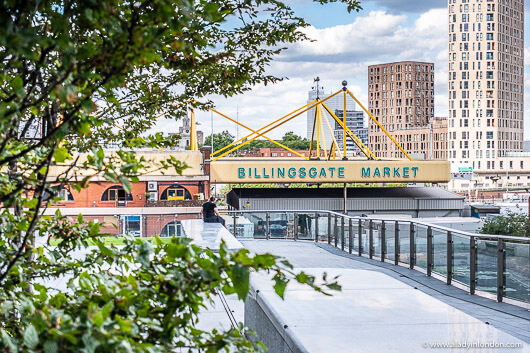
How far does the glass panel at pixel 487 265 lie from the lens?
8.15 m

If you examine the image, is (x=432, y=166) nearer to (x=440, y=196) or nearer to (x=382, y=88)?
(x=440, y=196)

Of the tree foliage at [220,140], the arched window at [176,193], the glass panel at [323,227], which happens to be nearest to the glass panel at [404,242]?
the glass panel at [323,227]

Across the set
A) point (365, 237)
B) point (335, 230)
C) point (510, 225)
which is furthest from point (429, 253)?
point (510, 225)

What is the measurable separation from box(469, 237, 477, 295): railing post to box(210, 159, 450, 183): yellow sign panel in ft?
93.1

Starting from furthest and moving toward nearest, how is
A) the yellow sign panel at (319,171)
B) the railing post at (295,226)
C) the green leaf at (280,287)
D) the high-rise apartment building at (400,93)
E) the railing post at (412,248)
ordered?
the high-rise apartment building at (400,93) → the yellow sign panel at (319,171) → the railing post at (295,226) → the railing post at (412,248) → the green leaf at (280,287)

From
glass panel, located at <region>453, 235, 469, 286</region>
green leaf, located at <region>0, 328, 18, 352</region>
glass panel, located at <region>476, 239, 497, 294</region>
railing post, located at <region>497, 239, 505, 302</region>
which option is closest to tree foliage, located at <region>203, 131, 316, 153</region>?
glass panel, located at <region>453, 235, 469, 286</region>

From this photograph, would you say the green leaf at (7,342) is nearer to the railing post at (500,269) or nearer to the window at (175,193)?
the railing post at (500,269)

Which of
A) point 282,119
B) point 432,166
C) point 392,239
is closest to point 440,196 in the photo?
point 432,166

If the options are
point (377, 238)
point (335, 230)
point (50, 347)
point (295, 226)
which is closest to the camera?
point (50, 347)

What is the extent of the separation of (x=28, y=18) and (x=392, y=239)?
9948 millimetres

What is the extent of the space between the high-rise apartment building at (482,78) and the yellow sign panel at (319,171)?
108m

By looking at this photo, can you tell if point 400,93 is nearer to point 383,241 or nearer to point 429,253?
point 383,241

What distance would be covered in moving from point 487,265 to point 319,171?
2968cm

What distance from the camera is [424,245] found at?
10125 millimetres
